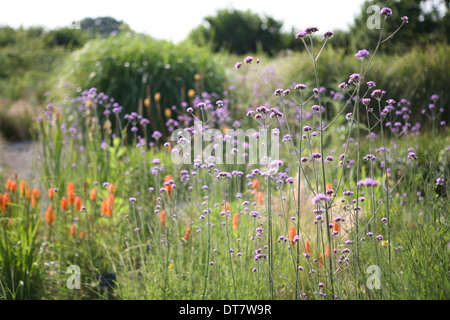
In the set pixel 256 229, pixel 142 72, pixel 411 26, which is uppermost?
pixel 411 26

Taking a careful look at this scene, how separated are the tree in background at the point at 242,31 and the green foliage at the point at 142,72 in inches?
764

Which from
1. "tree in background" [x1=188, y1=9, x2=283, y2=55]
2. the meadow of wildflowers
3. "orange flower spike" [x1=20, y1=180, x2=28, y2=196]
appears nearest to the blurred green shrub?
the meadow of wildflowers

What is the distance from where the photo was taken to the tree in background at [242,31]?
1066 inches

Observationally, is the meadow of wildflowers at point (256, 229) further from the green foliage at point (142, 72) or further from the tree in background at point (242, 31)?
the tree in background at point (242, 31)

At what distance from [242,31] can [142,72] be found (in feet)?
68.1

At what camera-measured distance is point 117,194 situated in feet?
13.5

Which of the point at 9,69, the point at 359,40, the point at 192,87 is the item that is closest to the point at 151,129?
the point at 192,87

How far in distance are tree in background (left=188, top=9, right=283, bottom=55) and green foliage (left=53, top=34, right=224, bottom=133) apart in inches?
764

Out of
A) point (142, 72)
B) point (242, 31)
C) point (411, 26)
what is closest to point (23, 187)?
point (142, 72)

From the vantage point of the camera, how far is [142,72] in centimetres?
767

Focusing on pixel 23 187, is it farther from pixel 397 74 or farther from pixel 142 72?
pixel 397 74

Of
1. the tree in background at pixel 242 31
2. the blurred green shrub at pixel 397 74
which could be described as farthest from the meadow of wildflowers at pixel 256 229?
the tree in background at pixel 242 31

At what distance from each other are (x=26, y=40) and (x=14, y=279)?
74.8ft
